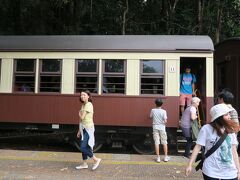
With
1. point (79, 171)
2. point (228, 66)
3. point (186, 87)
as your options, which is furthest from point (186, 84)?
point (79, 171)

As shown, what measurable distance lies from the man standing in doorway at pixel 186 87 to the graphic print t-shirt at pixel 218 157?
620 cm

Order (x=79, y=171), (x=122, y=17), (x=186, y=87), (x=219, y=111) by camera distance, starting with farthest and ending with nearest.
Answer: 1. (x=122, y=17)
2. (x=186, y=87)
3. (x=79, y=171)
4. (x=219, y=111)

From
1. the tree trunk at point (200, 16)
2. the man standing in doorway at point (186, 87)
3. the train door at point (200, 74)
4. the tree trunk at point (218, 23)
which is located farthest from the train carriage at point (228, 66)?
the tree trunk at point (200, 16)

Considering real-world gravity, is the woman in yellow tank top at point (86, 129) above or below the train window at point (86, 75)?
below

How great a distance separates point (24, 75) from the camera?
1089 cm

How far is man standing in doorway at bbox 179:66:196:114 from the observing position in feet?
34.8

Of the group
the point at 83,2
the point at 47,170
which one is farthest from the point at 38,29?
the point at 47,170

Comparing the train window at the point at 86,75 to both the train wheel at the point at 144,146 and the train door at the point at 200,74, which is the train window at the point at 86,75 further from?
the train door at the point at 200,74

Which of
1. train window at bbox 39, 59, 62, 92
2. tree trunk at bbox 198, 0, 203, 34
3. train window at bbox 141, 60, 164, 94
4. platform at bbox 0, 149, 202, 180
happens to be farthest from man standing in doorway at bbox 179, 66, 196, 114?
tree trunk at bbox 198, 0, 203, 34

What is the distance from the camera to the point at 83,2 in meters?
18.9

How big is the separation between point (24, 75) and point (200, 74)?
510 cm

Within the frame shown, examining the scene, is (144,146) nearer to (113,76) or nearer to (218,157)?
(113,76)

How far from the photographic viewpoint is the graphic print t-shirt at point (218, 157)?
4.24 m

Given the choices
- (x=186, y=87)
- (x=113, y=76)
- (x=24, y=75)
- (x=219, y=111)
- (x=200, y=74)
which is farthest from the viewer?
(x=200, y=74)
